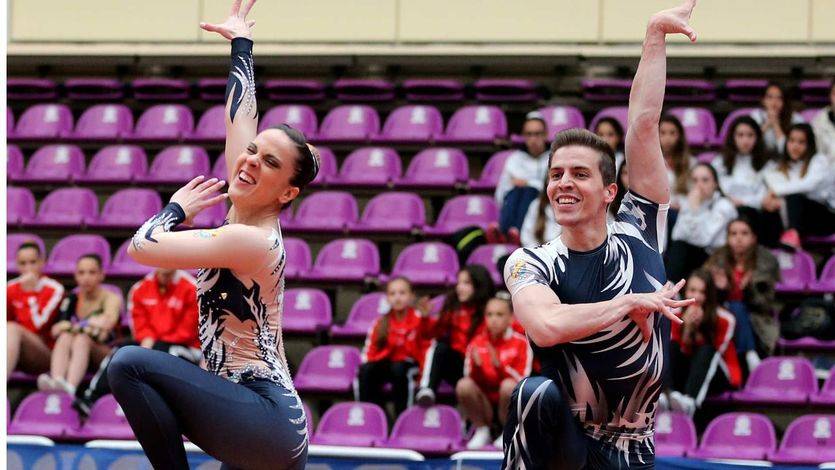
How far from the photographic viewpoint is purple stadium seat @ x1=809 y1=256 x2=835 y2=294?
26.1ft

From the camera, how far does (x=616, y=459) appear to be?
3.56 m

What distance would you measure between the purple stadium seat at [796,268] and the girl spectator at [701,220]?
0.47 meters

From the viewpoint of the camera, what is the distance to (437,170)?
379 inches

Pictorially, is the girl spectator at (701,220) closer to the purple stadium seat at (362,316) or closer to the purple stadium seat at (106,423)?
the purple stadium seat at (362,316)

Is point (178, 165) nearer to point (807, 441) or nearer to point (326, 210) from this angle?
point (326, 210)

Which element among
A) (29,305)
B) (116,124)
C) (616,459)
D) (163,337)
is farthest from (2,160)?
(116,124)

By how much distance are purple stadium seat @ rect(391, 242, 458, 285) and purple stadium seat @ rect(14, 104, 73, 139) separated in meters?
3.83

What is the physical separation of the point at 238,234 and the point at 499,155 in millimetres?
6310

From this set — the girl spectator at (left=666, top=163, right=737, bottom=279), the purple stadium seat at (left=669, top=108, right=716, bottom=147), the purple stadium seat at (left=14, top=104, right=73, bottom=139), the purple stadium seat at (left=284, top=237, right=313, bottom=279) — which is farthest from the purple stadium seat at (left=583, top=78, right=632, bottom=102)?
the purple stadium seat at (left=14, top=104, right=73, bottom=139)

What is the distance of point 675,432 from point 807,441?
77 cm

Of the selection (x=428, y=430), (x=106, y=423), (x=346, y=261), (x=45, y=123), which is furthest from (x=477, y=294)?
(x=45, y=123)

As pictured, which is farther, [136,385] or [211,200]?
[211,200]

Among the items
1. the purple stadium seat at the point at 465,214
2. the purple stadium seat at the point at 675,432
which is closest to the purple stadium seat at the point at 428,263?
the purple stadium seat at the point at 465,214

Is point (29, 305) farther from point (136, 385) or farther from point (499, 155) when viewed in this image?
point (136, 385)
